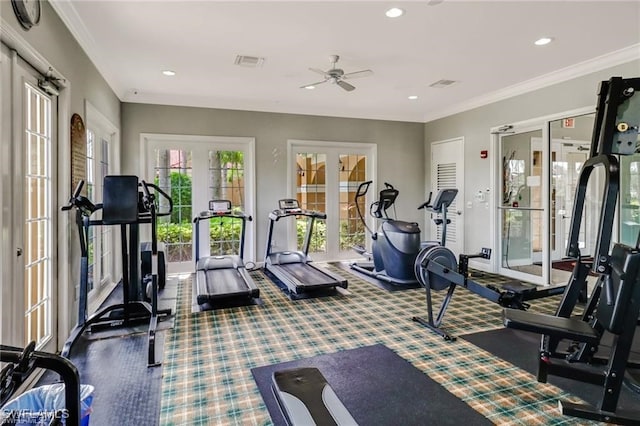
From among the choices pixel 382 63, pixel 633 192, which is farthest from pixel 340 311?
pixel 633 192

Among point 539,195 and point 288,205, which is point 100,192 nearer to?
point 288,205

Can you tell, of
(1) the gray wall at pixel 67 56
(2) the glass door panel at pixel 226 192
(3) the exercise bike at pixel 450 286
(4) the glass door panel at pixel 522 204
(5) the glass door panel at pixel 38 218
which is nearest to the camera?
(1) the gray wall at pixel 67 56

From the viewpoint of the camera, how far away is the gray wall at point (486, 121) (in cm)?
474

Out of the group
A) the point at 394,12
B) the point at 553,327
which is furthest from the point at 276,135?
the point at 553,327

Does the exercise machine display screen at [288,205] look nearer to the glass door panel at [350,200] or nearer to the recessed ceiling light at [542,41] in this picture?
the glass door panel at [350,200]

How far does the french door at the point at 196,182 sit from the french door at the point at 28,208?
2.99 metres

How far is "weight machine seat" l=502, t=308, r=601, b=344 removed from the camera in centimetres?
240

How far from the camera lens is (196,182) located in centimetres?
639

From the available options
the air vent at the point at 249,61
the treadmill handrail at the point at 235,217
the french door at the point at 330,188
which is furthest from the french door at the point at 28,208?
the french door at the point at 330,188

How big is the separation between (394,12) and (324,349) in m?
2.99

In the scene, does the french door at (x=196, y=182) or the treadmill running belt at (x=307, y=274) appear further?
the french door at (x=196, y=182)

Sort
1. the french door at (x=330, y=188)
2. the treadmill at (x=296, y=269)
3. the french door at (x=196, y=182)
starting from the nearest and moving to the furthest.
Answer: the treadmill at (x=296, y=269), the french door at (x=196, y=182), the french door at (x=330, y=188)

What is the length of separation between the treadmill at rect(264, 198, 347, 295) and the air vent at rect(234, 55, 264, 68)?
7.16 feet

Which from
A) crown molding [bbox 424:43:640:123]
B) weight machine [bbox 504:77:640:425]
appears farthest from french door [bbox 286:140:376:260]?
weight machine [bbox 504:77:640:425]
